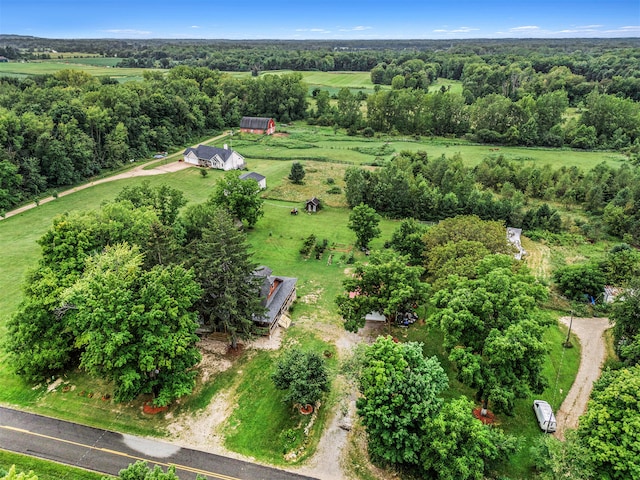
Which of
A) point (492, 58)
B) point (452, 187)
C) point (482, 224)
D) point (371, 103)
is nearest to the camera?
point (482, 224)

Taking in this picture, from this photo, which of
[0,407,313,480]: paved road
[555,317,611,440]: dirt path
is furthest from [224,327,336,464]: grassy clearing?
[555,317,611,440]: dirt path

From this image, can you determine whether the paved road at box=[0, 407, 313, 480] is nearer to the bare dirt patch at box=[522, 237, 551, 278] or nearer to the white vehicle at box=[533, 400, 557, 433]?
the white vehicle at box=[533, 400, 557, 433]

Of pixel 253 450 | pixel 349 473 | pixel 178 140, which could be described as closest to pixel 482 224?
pixel 349 473

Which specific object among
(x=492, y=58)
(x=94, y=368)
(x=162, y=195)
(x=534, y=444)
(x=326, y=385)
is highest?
(x=492, y=58)

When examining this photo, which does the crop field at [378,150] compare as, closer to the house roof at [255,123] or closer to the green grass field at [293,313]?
the green grass field at [293,313]

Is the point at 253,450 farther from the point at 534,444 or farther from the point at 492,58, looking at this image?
the point at 492,58

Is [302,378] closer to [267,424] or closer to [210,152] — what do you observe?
[267,424]

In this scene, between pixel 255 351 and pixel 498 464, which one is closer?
pixel 498 464
